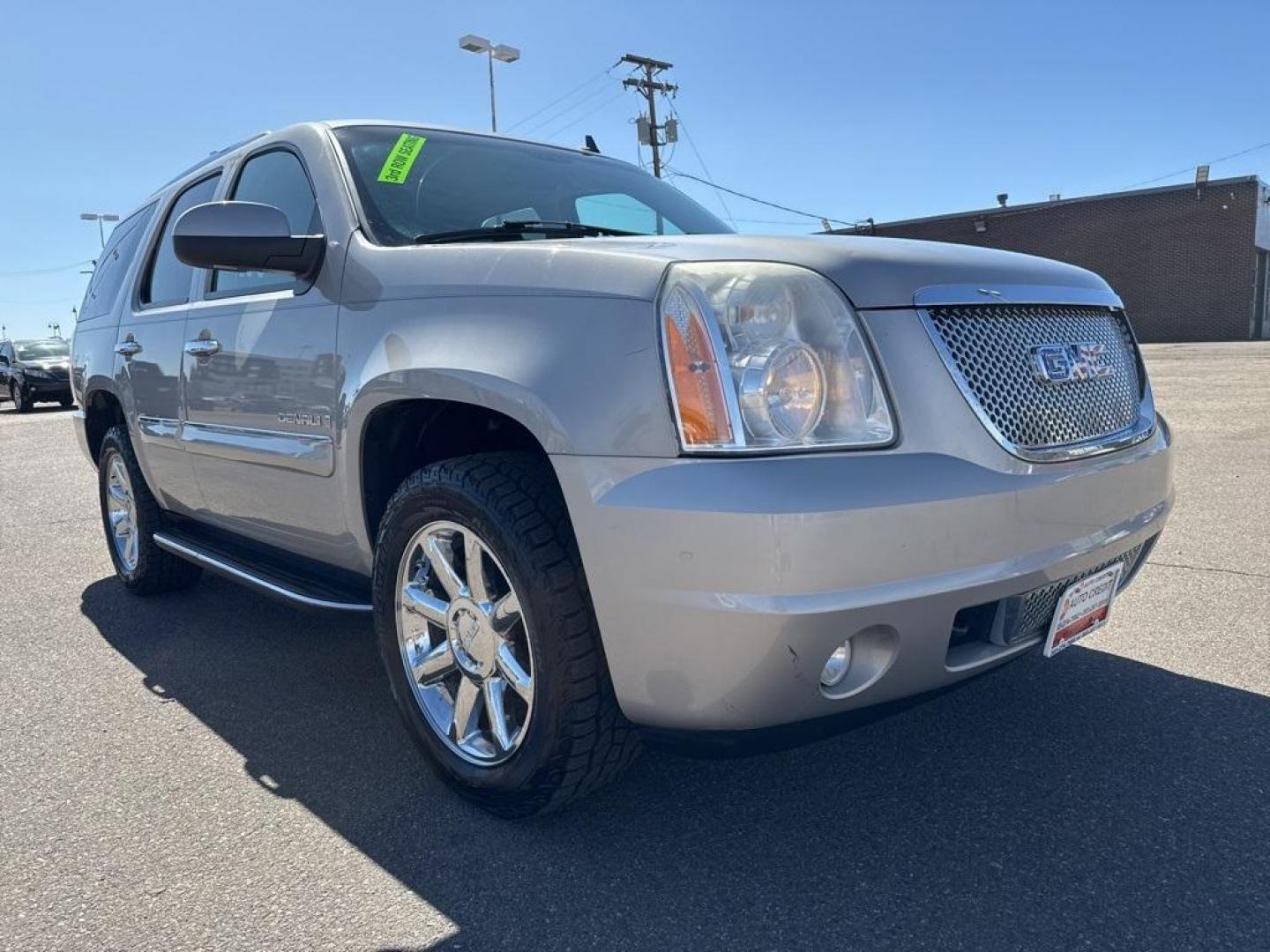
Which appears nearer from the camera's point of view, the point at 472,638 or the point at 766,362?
the point at 766,362

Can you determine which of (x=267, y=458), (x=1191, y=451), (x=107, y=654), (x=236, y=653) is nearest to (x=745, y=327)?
(x=267, y=458)

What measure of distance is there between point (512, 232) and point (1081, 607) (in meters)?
1.80

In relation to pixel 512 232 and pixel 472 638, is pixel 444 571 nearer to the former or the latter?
pixel 472 638

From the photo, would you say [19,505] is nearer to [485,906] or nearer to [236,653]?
[236,653]

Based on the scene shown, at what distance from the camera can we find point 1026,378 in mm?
2117

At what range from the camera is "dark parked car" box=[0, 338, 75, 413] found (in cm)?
2214

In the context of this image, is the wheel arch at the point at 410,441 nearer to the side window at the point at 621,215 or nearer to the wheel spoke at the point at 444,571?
the wheel spoke at the point at 444,571

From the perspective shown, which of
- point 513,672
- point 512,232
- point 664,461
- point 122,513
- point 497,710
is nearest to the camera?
point 664,461

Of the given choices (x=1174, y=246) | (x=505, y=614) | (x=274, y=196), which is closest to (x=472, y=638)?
(x=505, y=614)

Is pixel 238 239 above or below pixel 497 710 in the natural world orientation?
above

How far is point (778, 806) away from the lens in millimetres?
2393

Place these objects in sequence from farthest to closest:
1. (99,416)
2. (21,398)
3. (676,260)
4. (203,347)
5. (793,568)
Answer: (21,398) < (99,416) < (203,347) < (676,260) < (793,568)

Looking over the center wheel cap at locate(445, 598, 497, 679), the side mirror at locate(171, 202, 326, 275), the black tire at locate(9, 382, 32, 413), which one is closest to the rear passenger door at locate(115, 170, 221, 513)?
the side mirror at locate(171, 202, 326, 275)

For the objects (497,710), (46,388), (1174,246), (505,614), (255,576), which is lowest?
(46,388)
